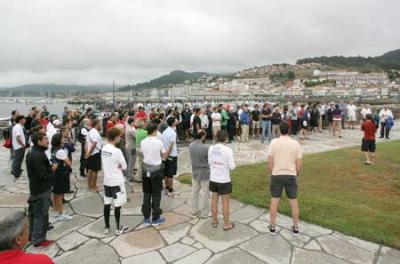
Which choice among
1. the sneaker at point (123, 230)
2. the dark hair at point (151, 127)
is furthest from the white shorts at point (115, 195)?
the dark hair at point (151, 127)

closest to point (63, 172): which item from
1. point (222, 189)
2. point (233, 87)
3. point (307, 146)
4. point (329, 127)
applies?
point (222, 189)

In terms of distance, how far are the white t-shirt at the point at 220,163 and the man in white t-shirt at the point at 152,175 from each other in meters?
0.90

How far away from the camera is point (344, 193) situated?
Result: 261 inches

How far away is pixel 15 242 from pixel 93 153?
465 cm

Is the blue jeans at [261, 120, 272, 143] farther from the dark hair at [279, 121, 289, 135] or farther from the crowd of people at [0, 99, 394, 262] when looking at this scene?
the dark hair at [279, 121, 289, 135]

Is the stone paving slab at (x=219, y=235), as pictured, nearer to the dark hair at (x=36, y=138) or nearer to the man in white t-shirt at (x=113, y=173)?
the man in white t-shirt at (x=113, y=173)

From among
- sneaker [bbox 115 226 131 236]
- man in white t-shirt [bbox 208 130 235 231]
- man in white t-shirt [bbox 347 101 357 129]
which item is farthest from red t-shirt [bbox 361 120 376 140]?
man in white t-shirt [bbox 347 101 357 129]

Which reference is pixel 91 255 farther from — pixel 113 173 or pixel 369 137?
pixel 369 137

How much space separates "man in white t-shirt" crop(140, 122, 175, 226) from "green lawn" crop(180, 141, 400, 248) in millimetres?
1994

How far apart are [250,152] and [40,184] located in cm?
807

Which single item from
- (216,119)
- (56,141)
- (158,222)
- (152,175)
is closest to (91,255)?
(158,222)

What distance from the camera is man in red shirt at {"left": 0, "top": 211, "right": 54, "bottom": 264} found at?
1.80 meters

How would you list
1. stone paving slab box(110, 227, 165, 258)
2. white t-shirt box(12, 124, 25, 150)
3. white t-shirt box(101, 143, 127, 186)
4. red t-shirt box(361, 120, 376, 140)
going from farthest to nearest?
red t-shirt box(361, 120, 376, 140) < white t-shirt box(12, 124, 25, 150) < white t-shirt box(101, 143, 127, 186) < stone paving slab box(110, 227, 165, 258)

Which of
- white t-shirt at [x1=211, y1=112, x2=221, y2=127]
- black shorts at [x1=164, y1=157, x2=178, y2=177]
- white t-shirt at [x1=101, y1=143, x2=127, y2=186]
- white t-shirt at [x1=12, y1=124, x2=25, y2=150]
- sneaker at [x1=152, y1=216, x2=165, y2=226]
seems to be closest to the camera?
white t-shirt at [x1=101, y1=143, x2=127, y2=186]
